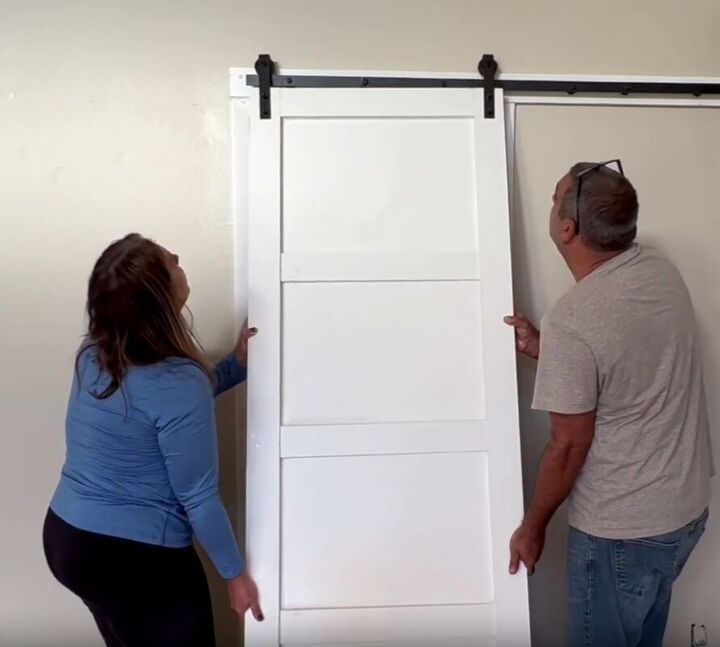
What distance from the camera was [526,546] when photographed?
5.12 ft

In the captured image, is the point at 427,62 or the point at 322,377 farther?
the point at 427,62

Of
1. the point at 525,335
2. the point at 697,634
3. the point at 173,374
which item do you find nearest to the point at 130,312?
the point at 173,374

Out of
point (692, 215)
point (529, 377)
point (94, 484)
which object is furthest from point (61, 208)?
point (692, 215)

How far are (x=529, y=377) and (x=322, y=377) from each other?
0.58m

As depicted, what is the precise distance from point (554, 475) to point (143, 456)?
869 mm

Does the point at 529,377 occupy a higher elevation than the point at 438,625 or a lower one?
higher

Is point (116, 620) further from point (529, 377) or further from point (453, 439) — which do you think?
point (529, 377)

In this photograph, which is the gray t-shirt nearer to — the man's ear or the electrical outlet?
the man's ear

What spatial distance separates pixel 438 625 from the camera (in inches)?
62.2

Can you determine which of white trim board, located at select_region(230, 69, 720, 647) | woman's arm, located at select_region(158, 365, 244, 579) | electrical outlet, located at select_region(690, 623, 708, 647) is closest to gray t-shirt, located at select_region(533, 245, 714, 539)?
white trim board, located at select_region(230, 69, 720, 647)

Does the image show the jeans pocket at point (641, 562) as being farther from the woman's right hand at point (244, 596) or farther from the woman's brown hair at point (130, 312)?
the woman's brown hair at point (130, 312)

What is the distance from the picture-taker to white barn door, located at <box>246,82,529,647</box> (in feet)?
5.18

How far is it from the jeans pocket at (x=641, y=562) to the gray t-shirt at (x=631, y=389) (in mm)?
29

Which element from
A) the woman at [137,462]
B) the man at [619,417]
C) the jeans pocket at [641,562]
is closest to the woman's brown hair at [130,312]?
the woman at [137,462]
